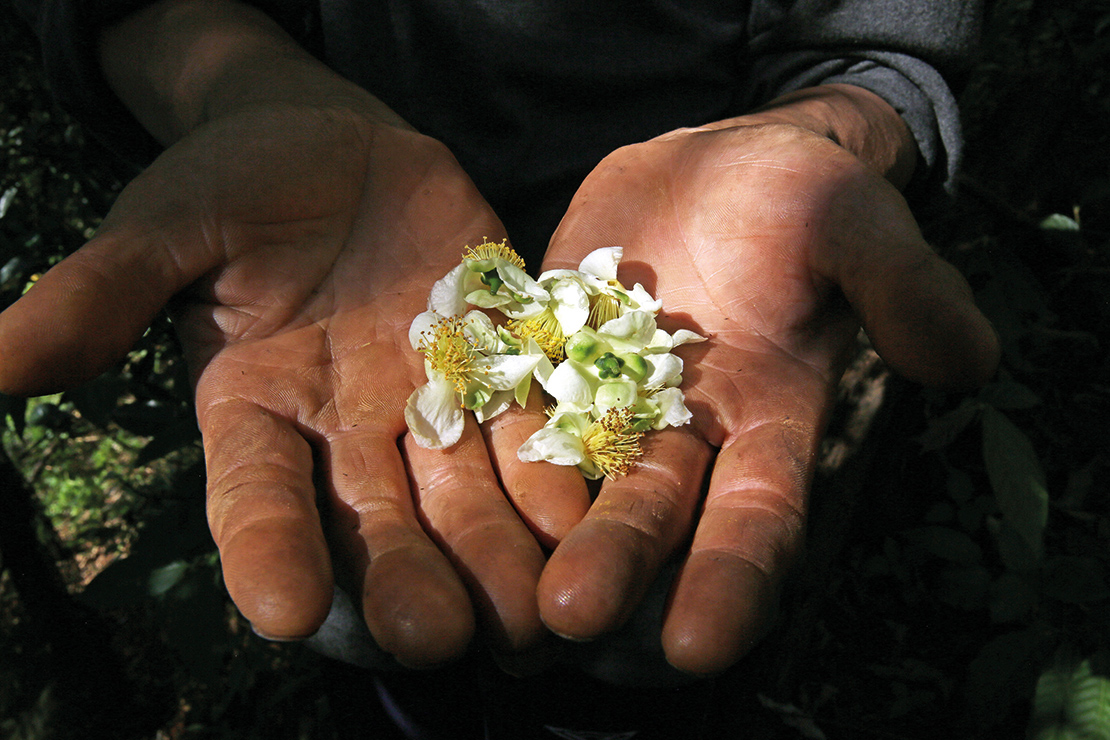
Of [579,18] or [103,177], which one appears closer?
[579,18]

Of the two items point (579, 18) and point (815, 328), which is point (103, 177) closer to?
point (579, 18)

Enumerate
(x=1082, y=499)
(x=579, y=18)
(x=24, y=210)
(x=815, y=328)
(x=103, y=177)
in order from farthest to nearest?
1. (x=1082, y=499)
2. (x=103, y=177)
3. (x=24, y=210)
4. (x=579, y=18)
5. (x=815, y=328)

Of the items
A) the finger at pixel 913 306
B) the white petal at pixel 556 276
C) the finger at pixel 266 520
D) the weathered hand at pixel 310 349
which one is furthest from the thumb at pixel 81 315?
the finger at pixel 913 306

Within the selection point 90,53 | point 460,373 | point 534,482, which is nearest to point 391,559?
point 534,482

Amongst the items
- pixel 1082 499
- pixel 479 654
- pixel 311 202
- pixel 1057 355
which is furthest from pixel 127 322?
pixel 1057 355

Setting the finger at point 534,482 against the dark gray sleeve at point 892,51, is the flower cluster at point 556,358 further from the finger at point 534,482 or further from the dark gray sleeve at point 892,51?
the dark gray sleeve at point 892,51

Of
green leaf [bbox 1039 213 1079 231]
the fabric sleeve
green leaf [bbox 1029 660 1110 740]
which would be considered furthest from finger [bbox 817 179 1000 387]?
the fabric sleeve

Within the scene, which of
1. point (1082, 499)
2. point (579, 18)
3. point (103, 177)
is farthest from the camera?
point (1082, 499)

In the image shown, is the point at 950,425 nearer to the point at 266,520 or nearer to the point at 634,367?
the point at 634,367
